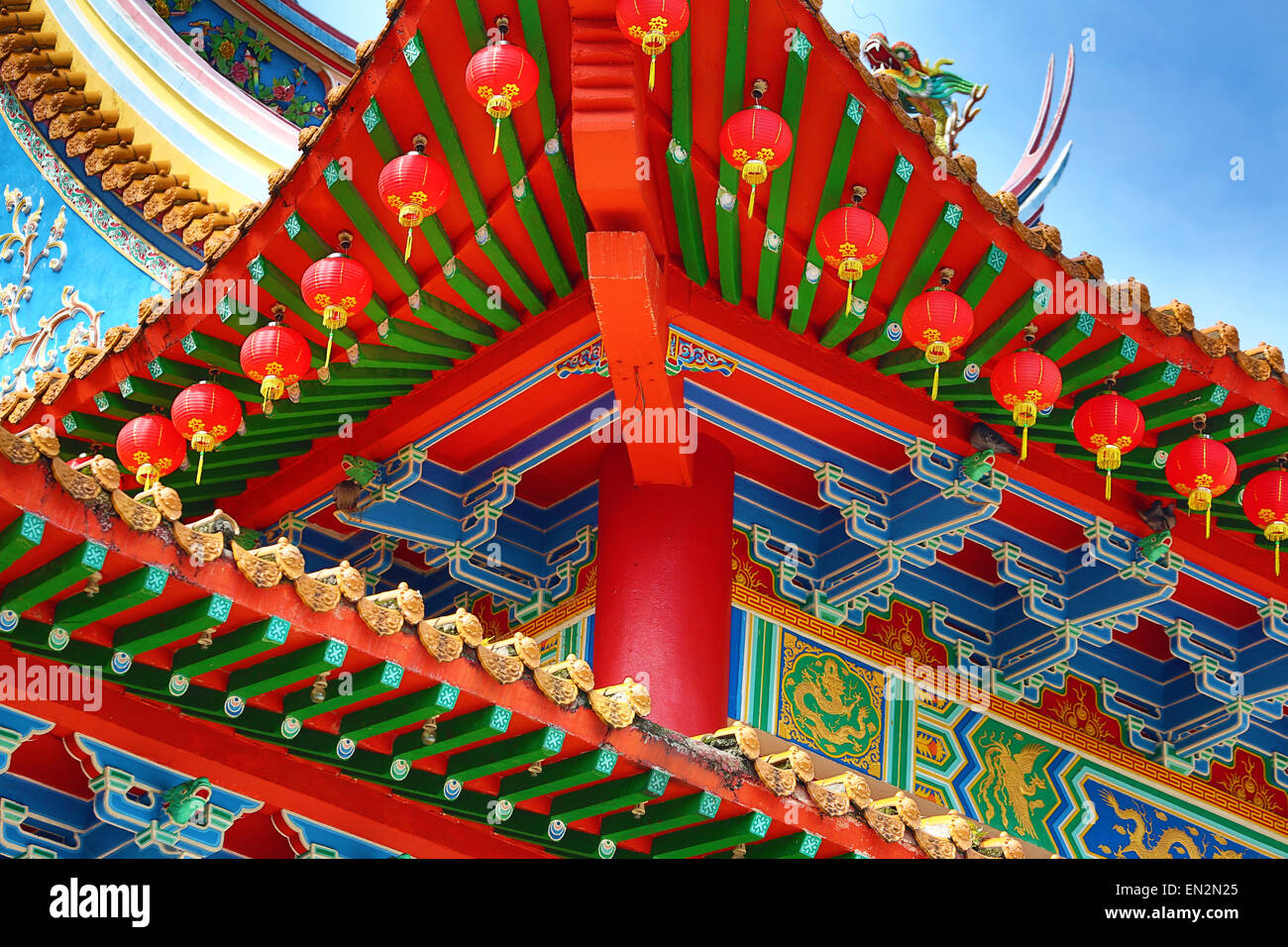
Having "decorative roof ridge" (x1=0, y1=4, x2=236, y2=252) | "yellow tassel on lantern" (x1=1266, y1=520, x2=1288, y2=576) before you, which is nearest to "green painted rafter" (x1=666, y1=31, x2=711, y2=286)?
"yellow tassel on lantern" (x1=1266, y1=520, x2=1288, y2=576)

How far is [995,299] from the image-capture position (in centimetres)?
893

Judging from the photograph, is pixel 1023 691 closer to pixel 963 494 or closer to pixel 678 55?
pixel 963 494

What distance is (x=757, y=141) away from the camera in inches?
319

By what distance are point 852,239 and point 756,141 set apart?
68 centimetres

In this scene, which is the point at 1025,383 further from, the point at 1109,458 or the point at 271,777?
the point at 271,777

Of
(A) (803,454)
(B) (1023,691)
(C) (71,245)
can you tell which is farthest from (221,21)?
(B) (1023,691)

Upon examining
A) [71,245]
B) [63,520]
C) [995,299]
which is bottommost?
[63,520]

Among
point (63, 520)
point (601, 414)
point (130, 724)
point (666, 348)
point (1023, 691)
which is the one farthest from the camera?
point (1023, 691)

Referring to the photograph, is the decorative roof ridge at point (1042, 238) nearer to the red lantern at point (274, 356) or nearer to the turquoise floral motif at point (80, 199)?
the red lantern at point (274, 356)

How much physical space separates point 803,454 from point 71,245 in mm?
5366

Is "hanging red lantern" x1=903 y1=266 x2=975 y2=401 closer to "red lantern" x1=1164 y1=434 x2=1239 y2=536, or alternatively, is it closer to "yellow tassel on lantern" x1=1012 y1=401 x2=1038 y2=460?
"yellow tassel on lantern" x1=1012 y1=401 x2=1038 y2=460

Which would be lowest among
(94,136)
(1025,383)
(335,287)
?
(1025,383)

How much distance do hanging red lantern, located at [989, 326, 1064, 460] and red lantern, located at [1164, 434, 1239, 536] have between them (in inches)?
30.5

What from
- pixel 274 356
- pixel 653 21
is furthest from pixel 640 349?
pixel 274 356
